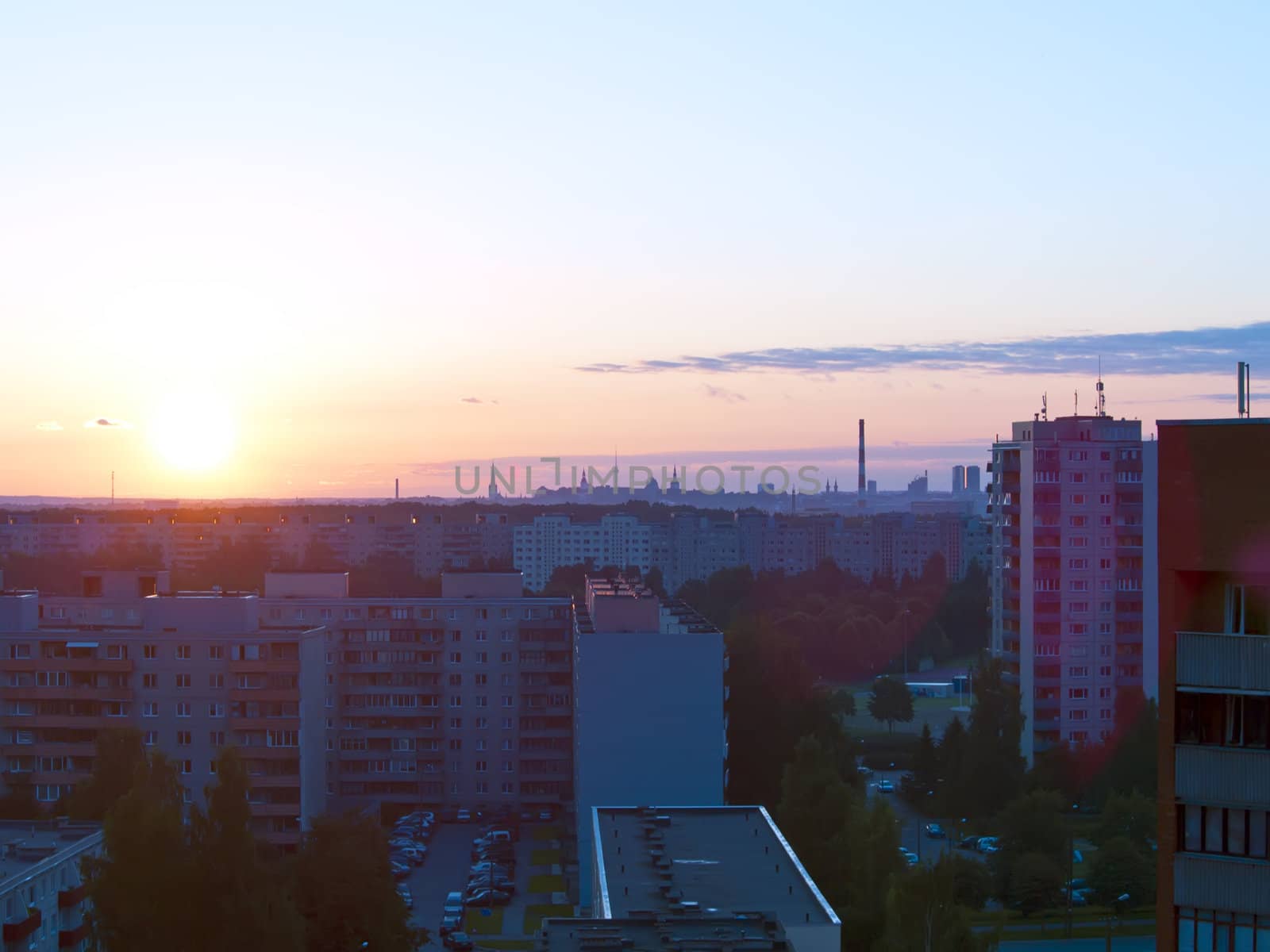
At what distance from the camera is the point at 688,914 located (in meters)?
9.36

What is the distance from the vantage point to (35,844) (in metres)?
14.0

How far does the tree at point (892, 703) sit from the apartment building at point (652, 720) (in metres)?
14.3

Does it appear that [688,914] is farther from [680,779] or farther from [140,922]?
[680,779]

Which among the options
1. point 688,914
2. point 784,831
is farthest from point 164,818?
point 784,831

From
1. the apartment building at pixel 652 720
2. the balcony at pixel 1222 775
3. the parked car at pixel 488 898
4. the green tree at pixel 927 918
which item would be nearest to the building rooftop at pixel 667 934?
the green tree at pixel 927 918

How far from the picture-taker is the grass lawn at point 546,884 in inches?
715

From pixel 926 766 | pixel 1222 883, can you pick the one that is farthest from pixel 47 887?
pixel 926 766

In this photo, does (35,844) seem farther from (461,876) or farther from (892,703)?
(892,703)

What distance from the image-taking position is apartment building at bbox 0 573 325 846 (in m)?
19.2

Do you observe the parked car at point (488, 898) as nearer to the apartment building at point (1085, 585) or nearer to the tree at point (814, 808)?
the tree at point (814, 808)

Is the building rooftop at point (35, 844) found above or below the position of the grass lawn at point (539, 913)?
above

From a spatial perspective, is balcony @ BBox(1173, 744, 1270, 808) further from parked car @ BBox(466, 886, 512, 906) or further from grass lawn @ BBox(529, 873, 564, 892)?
grass lawn @ BBox(529, 873, 564, 892)

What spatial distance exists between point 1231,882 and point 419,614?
18.9m

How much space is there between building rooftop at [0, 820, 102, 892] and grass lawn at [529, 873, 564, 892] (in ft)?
19.1
